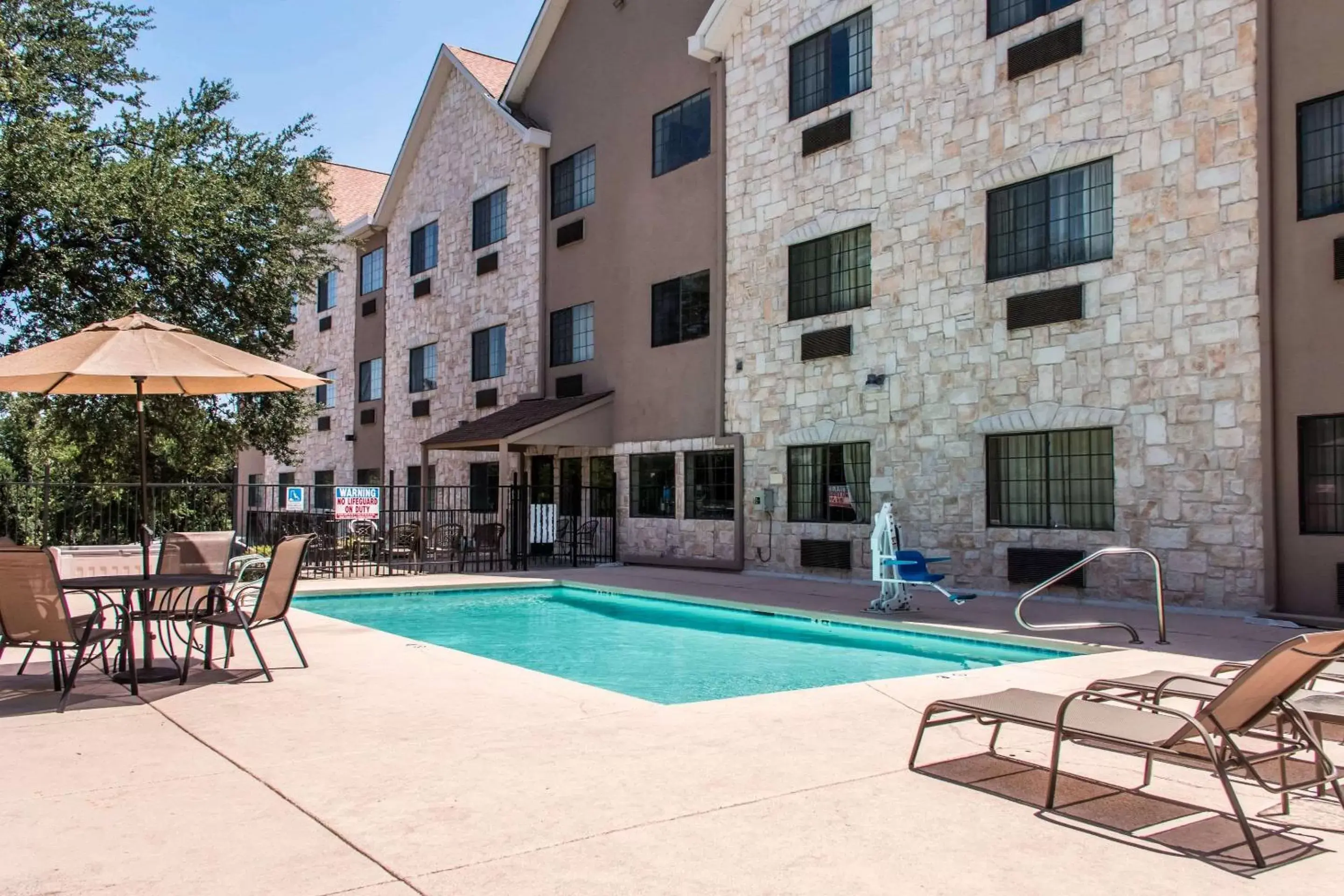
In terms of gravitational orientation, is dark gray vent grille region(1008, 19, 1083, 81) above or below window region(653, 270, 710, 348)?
above

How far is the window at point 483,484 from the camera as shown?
24.7m

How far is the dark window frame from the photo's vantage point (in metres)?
18.1

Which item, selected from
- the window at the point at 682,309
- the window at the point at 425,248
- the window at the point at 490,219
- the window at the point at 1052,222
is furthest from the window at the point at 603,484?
the window at the point at 1052,222

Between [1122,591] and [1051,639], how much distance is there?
10.3 ft

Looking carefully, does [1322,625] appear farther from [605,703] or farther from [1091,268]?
[605,703]

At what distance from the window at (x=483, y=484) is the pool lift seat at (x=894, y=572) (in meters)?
13.7

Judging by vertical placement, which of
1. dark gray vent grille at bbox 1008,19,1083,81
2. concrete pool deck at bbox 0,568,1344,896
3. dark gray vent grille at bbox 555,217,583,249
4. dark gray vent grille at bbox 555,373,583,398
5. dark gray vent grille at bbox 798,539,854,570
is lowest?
concrete pool deck at bbox 0,568,1344,896

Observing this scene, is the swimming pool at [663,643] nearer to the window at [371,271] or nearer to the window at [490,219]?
the window at [490,219]

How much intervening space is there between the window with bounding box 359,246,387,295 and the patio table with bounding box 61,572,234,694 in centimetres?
2345

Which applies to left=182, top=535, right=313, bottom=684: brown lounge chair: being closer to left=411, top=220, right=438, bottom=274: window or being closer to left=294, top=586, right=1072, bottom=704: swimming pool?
left=294, top=586, right=1072, bottom=704: swimming pool

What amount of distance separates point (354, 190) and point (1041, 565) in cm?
2796

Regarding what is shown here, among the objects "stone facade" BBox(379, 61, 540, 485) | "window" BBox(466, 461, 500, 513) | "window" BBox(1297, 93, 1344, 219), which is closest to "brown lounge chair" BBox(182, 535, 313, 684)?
"window" BBox(1297, 93, 1344, 219)

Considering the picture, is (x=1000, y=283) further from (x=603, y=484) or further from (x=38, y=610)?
(x=38, y=610)

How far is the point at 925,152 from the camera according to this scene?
14.8 metres
